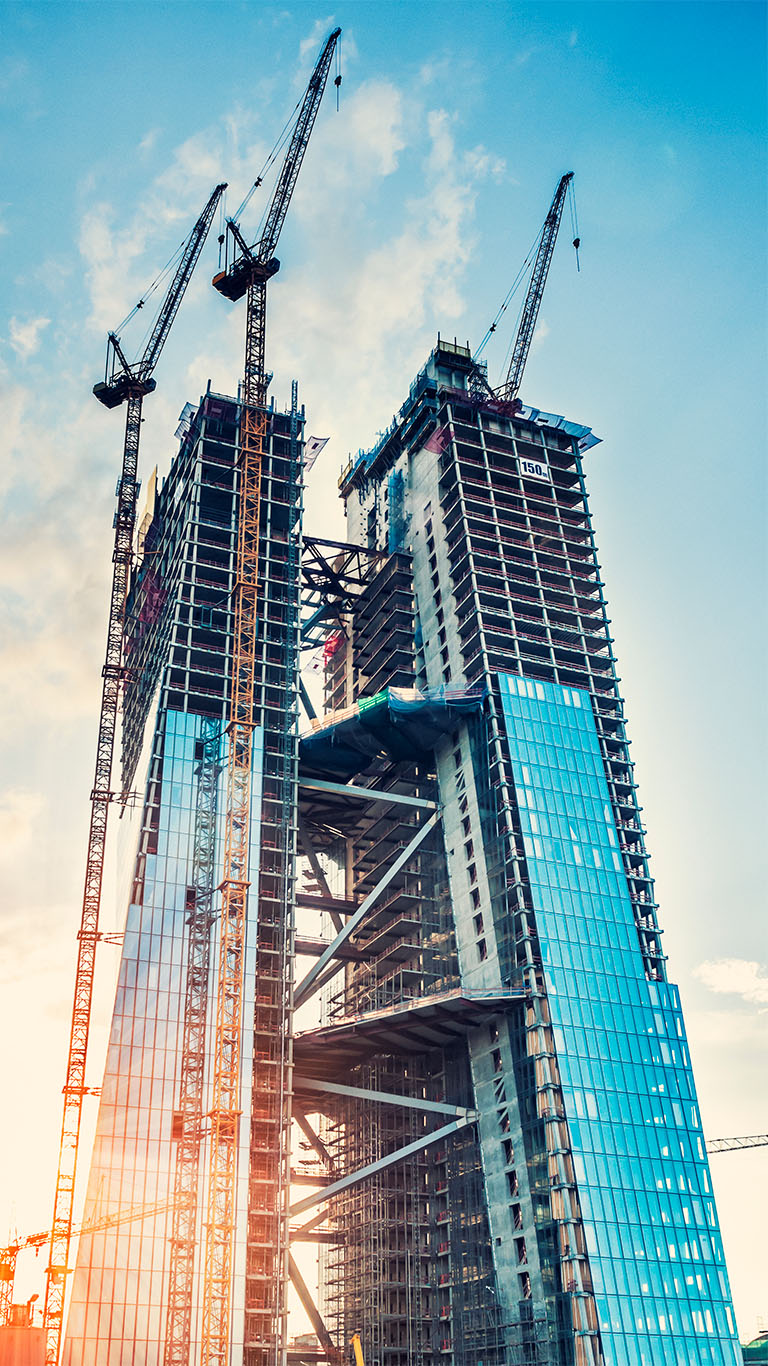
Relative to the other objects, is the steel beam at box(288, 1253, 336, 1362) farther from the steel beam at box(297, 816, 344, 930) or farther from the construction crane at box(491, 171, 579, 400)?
the construction crane at box(491, 171, 579, 400)

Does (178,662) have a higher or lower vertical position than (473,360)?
lower

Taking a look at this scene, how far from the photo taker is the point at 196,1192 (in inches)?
4250

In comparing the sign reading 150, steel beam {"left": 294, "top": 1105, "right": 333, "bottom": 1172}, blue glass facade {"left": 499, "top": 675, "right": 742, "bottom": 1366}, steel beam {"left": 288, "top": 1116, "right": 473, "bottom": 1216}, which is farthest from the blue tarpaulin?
steel beam {"left": 288, "top": 1116, "right": 473, "bottom": 1216}

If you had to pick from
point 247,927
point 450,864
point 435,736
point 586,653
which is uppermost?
point 586,653

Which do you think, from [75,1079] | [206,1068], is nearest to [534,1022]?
[206,1068]

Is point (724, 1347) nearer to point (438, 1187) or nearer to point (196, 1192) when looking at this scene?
point (438, 1187)

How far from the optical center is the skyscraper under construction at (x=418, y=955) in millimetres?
110938

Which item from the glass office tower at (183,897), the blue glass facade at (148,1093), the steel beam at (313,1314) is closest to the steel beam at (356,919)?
the glass office tower at (183,897)

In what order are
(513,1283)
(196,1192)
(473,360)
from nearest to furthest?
(196,1192), (513,1283), (473,360)

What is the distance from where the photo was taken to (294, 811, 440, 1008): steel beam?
140m

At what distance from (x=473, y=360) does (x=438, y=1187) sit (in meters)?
101

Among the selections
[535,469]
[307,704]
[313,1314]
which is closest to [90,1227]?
[313,1314]

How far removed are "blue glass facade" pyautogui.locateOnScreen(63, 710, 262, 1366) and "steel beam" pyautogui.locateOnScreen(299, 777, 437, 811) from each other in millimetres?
12267

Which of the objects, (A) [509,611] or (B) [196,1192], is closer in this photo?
(B) [196,1192]
